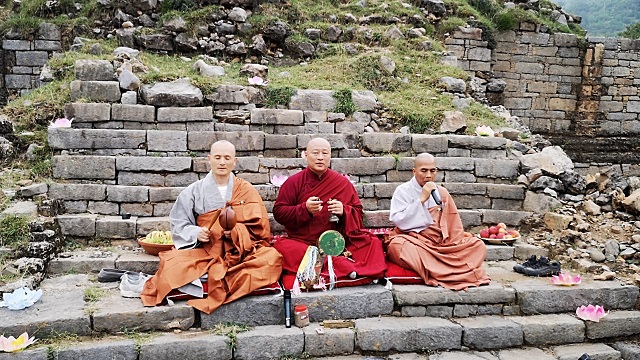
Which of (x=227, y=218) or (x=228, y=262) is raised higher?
(x=227, y=218)

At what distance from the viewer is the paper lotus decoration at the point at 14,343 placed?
3.98m

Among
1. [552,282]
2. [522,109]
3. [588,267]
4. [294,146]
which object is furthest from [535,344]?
[522,109]

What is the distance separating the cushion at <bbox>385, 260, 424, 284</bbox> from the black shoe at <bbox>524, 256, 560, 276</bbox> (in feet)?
4.90

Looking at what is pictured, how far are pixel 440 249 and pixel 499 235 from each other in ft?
5.35

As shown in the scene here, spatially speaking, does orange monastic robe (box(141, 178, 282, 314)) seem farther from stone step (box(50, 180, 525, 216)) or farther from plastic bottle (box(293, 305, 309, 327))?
stone step (box(50, 180, 525, 216))

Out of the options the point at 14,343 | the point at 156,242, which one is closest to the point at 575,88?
the point at 156,242

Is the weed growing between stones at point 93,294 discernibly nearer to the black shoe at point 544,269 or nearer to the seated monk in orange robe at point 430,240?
the seated monk in orange robe at point 430,240

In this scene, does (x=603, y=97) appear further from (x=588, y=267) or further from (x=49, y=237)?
(x=49, y=237)

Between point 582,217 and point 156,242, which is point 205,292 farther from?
point 582,217

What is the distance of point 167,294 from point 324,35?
8.12m

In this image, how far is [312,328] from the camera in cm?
470

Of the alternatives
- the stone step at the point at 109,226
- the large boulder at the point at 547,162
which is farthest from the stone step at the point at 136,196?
the large boulder at the point at 547,162

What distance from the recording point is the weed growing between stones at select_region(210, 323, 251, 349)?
174 inches

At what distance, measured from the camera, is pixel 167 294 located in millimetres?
4656
